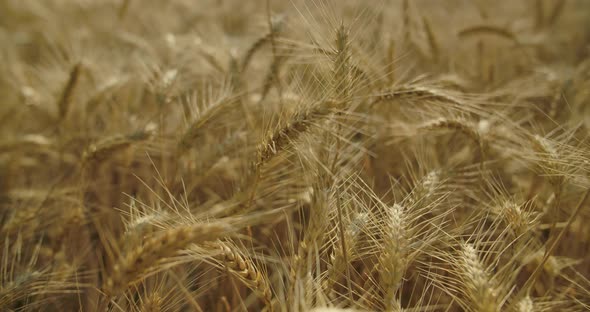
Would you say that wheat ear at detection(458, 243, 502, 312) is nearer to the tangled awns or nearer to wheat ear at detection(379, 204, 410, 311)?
the tangled awns

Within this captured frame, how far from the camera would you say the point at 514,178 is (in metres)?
1.82

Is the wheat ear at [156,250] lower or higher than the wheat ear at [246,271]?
higher

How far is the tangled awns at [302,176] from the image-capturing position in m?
1.11

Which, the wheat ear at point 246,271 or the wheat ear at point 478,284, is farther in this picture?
the wheat ear at point 246,271

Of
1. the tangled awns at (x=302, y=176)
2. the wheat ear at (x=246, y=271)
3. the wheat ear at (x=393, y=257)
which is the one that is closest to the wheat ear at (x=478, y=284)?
the tangled awns at (x=302, y=176)

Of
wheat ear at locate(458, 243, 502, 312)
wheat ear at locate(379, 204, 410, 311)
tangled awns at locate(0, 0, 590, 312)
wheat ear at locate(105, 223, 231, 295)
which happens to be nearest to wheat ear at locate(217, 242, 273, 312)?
tangled awns at locate(0, 0, 590, 312)

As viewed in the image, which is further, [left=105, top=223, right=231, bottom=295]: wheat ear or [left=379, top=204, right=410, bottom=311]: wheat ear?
[left=379, top=204, right=410, bottom=311]: wheat ear

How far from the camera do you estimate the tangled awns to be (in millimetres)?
1105

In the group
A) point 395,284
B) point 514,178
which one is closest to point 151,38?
point 514,178

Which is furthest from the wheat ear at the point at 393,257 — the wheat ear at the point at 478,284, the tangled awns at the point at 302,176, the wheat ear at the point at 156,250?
the wheat ear at the point at 156,250

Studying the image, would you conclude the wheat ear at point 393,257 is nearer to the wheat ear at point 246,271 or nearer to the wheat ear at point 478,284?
the wheat ear at point 478,284

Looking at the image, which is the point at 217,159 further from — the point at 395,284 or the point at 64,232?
the point at 395,284

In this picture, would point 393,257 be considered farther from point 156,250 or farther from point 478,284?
point 156,250

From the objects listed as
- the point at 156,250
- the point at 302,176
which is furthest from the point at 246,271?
the point at 302,176
